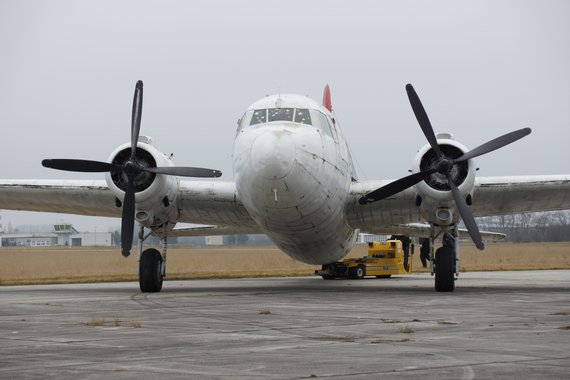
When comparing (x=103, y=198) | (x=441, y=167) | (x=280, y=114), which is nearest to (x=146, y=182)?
(x=103, y=198)

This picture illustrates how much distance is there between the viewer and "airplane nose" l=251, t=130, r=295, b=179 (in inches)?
613

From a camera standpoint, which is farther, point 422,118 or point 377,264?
point 377,264

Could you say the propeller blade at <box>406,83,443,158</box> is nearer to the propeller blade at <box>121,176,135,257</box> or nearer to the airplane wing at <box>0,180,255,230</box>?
the airplane wing at <box>0,180,255,230</box>

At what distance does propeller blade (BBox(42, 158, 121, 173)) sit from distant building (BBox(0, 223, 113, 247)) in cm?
14020

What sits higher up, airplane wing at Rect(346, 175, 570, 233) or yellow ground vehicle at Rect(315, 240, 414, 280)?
airplane wing at Rect(346, 175, 570, 233)

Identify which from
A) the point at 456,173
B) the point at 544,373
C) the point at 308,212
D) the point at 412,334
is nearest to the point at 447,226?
the point at 456,173

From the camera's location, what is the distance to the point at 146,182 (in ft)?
63.3

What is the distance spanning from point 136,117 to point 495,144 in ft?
28.2

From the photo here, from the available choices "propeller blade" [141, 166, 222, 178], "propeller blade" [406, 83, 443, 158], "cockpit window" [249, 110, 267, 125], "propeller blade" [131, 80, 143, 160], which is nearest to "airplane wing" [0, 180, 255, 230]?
"propeller blade" [141, 166, 222, 178]

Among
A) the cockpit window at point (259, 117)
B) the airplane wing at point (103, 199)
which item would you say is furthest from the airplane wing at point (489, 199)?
the cockpit window at point (259, 117)

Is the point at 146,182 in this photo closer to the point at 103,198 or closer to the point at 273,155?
the point at 103,198

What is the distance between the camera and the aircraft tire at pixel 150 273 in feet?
63.8

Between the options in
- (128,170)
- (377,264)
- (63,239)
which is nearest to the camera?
(128,170)

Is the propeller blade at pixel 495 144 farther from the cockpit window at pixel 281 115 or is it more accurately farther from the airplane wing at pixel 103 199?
the airplane wing at pixel 103 199
